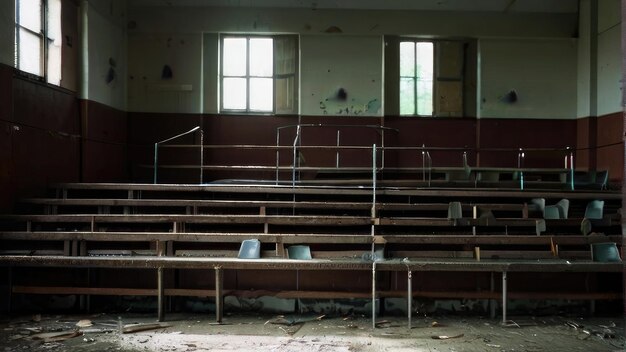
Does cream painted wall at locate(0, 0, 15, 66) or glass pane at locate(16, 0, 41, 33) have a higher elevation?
glass pane at locate(16, 0, 41, 33)

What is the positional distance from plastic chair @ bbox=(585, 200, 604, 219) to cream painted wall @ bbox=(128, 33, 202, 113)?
7075 mm

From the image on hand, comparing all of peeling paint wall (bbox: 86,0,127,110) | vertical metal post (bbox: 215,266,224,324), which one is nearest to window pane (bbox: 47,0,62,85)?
peeling paint wall (bbox: 86,0,127,110)

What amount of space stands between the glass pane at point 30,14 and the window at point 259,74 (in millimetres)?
3578

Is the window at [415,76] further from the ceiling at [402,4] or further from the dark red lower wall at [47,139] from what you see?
the dark red lower wall at [47,139]

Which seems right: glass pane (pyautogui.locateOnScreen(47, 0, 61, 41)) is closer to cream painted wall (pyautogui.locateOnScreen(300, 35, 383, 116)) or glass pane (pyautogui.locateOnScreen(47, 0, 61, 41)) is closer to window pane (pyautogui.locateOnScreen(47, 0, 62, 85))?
window pane (pyautogui.locateOnScreen(47, 0, 62, 85))

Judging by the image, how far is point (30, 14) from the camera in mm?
6691

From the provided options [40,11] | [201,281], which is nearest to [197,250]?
[201,281]

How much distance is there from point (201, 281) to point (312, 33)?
5781 mm

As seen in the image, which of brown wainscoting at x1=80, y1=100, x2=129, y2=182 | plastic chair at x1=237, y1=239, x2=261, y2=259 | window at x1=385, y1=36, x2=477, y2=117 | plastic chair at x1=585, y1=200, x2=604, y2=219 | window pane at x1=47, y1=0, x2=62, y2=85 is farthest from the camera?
window at x1=385, y1=36, x2=477, y2=117

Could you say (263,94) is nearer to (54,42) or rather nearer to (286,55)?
(286,55)

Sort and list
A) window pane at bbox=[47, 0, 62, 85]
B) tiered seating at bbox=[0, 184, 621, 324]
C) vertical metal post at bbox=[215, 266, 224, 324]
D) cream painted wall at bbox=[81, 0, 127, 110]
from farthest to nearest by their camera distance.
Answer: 1. cream painted wall at bbox=[81, 0, 127, 110]
2. window pane at bbox=[47, 0, 62, 85]
3. tiered seating at bbox=[0, 184, 621, 324]
4. vertical metal post at bbox=[215, 266, 224, 324]

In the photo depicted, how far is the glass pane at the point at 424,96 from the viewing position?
9.89 metres

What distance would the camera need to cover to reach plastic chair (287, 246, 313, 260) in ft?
18.8

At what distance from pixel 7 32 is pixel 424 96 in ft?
24.2
